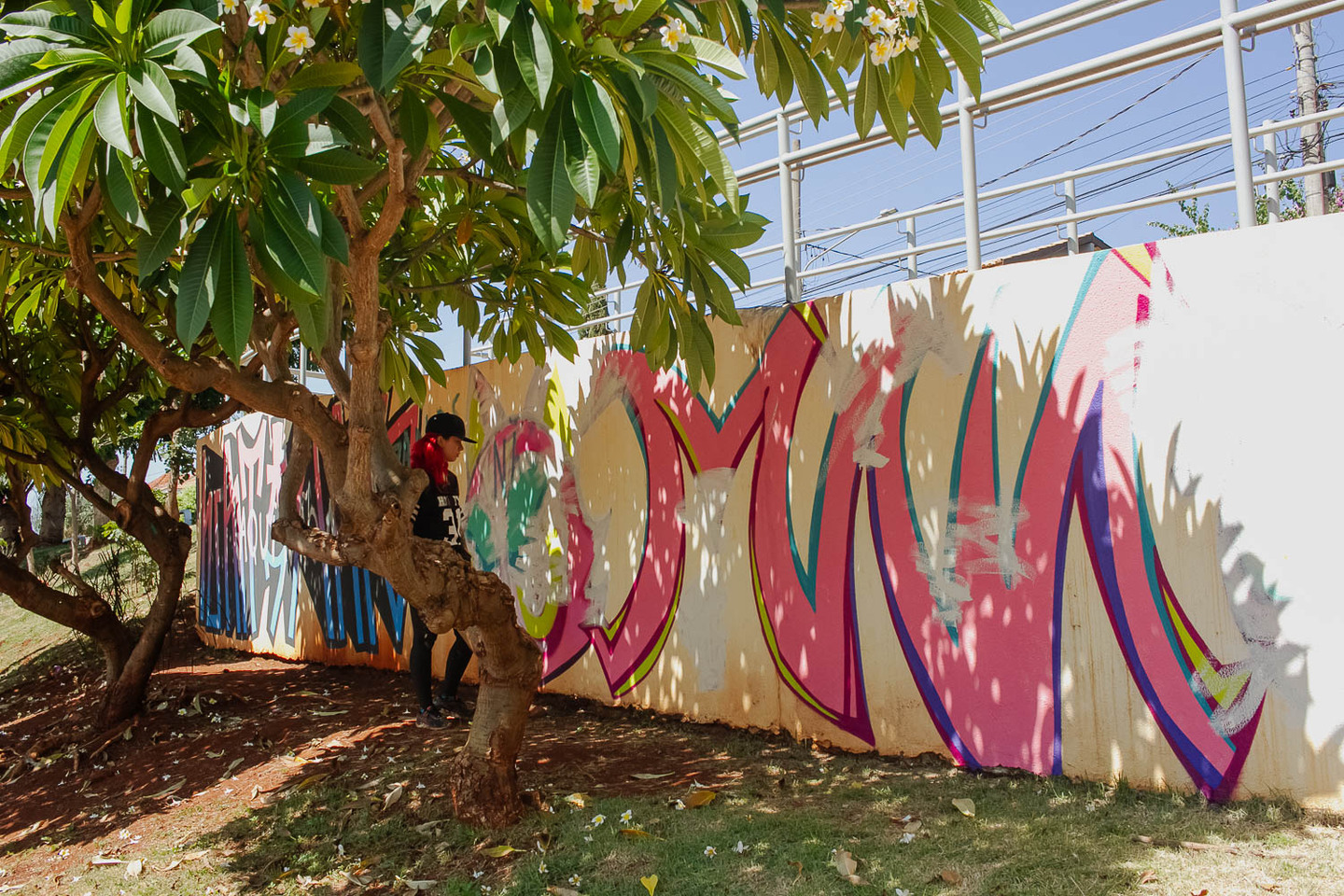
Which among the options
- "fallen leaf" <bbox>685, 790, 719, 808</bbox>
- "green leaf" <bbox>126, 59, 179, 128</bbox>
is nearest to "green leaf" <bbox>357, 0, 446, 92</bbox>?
"green leaf" <bbox>126, 59, 179, 128</bbox>

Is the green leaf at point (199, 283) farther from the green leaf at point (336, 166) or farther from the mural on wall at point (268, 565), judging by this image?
the mural on wall at point (268, 565)

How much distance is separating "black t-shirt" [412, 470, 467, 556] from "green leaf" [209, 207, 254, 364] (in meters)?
2.67

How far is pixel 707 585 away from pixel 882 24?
3.01 metres

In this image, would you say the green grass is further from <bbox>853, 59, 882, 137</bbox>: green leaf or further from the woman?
<bbox>853, 59, 882, 137</bbox>: green leaf

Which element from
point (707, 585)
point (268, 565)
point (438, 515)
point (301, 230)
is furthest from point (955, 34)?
point (268, 565)

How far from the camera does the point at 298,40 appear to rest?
2621 mm

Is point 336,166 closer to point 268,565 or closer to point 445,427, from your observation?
point 445,427

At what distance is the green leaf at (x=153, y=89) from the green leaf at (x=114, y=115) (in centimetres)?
3

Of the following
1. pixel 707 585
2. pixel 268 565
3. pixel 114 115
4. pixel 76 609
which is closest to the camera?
pixel 114 115

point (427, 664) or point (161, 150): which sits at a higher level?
point (161, 150)

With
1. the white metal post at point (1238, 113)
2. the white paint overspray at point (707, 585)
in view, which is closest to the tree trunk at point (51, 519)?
the white paint overspray at point (707, 585)

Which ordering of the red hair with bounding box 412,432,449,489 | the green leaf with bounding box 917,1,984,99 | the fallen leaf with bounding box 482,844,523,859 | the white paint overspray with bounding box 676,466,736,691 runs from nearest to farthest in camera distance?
the green leaf with bounding box 917,1,984,99 → the fallen leaf with bounding box 482,844,523,859 → the red hair with bounding box 412,432,449,489 → the white paint overspray with bounding box 676,466,736,691

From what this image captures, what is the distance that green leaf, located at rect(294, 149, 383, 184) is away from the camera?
99.2 inches

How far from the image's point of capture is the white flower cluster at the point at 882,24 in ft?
8.64
